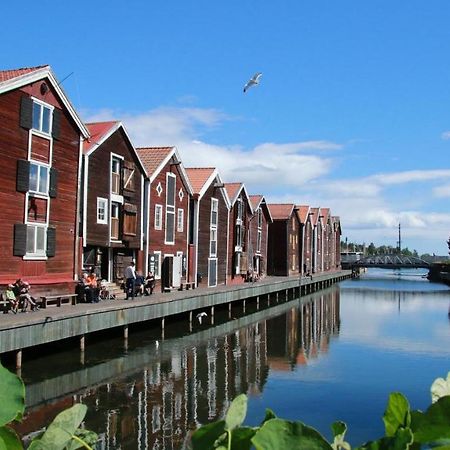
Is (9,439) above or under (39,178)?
under

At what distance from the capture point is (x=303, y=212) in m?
77.1

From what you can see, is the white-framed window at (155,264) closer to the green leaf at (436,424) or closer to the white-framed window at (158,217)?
the white-framed window at (158,217)

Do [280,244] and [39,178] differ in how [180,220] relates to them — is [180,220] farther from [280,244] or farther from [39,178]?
[280,244]

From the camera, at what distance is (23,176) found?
23.0 m

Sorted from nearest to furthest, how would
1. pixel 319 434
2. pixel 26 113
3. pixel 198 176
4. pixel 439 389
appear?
pixel 319 434 → pixel 439 389 → pixel 26 113 → pixel 198 176

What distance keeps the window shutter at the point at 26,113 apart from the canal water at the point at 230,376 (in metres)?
8.65

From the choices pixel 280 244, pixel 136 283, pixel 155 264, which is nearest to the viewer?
pixel 136 283

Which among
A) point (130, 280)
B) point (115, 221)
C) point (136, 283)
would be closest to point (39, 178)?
point (115, 221)

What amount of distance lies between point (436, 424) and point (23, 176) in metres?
23.1

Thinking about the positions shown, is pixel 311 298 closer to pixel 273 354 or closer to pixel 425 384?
pixel 273 354

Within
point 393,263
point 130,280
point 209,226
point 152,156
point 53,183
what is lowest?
point 130,280

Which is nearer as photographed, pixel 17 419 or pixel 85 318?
pixel 17 419

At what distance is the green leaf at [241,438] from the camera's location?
1.58 metres

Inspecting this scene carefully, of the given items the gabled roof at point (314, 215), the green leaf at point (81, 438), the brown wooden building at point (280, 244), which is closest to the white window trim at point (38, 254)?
the green leaf at point (81, 438)
